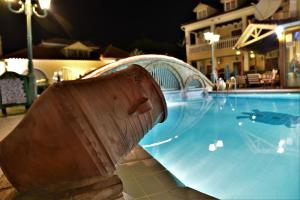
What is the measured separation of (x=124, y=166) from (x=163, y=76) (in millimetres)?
10362

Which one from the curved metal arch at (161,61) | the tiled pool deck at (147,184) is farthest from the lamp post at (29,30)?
the tiled pool deck at (147,184)

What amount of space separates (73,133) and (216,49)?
1991cm

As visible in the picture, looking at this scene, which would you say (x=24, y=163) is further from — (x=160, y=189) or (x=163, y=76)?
(x=163, y=76)

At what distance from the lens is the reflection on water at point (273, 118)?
613cm

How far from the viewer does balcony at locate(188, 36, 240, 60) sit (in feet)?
61.0

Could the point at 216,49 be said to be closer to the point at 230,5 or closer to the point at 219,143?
the point at 230,5

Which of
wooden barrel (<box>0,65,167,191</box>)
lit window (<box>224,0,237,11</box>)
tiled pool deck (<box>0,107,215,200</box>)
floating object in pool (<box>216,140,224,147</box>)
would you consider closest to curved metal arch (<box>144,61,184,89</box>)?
floating object in pool (<box>216,140,224,147</box>)

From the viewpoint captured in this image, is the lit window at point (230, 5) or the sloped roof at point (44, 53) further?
the sloped roof at point (44, 53)

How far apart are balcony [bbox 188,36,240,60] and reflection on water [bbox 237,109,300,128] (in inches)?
476

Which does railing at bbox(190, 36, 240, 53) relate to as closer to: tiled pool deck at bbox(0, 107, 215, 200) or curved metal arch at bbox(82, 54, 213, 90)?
curved metal arch at bbox(82, 54, 213, 90)

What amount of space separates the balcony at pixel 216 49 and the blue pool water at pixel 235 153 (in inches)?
482

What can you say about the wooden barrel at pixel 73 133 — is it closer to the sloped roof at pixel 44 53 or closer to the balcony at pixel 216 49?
the balcony at pixel 216 49

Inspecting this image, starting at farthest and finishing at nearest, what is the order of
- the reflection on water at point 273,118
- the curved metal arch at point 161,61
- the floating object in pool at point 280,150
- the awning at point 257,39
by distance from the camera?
1. the awning at point 257,39
2. the curved metal arch at point 161,61
3. the reflection on water at point 273,118
4. the floating object in pool at point 280,150

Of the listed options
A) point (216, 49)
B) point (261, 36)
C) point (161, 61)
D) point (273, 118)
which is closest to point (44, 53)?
point (161, 61)
